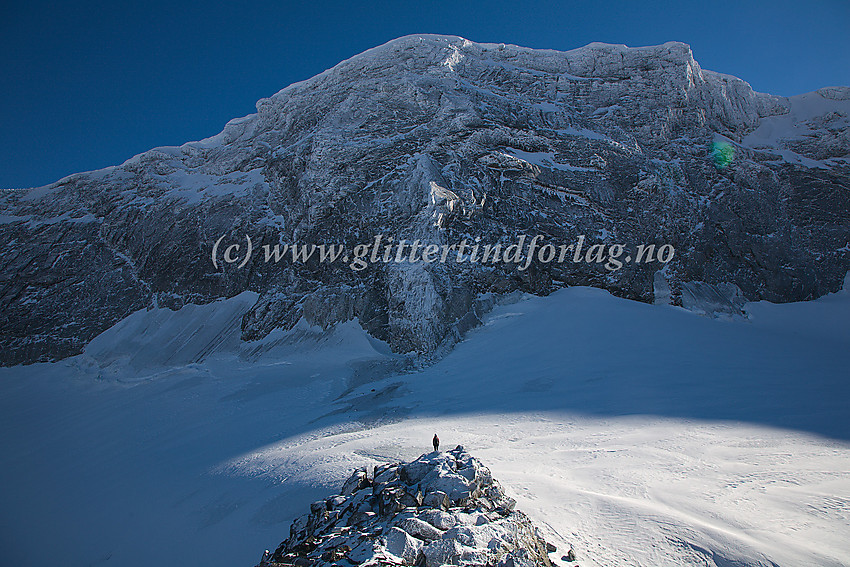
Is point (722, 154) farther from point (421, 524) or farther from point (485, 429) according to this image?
point (421, 524)

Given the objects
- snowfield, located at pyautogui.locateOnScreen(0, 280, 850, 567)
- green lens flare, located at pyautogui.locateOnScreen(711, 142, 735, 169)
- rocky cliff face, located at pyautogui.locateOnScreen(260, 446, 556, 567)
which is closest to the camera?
rocky cliff face, located at pyautogui.locateOnScreen(260, 446, 556, 567)

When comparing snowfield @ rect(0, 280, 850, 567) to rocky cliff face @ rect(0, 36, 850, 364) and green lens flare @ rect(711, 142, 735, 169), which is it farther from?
green lens flare @ rect(711, 142, 735, 169)

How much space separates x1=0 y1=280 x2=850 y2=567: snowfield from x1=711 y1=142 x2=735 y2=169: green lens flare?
437 inches

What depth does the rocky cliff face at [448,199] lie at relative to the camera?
2725 centimetres

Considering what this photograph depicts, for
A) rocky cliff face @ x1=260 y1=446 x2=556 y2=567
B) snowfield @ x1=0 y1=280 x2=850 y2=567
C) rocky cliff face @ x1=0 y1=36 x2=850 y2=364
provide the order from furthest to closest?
1. rocky cliff face @ x1=0 y1=36 x2=850 y2=364
2. snowfield @ x1=0 y1=280 x2=850 y2=567
3. rocky cliff face @ x1=260 y1=446 x2=556 y2=567

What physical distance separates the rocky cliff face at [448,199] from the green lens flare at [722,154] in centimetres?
16

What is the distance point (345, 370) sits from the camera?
2303 centimetres

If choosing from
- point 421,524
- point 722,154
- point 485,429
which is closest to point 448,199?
point 485,429

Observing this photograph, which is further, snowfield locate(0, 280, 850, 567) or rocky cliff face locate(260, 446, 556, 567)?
snowfield locate(0, 280, 850, 567)

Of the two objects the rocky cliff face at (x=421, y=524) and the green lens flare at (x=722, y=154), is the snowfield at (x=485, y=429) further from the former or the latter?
the green lens flare at (x=722, y=154)

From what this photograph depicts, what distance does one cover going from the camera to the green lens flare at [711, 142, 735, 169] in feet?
105

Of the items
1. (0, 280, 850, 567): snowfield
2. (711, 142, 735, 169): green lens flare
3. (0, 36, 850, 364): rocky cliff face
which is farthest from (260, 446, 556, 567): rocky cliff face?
(711, 142, 735, 169): green lens flare

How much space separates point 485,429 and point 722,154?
1247 inches

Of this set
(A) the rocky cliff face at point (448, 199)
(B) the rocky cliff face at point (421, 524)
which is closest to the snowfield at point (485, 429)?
(B) the rocky cliff face at point (421, 524)
